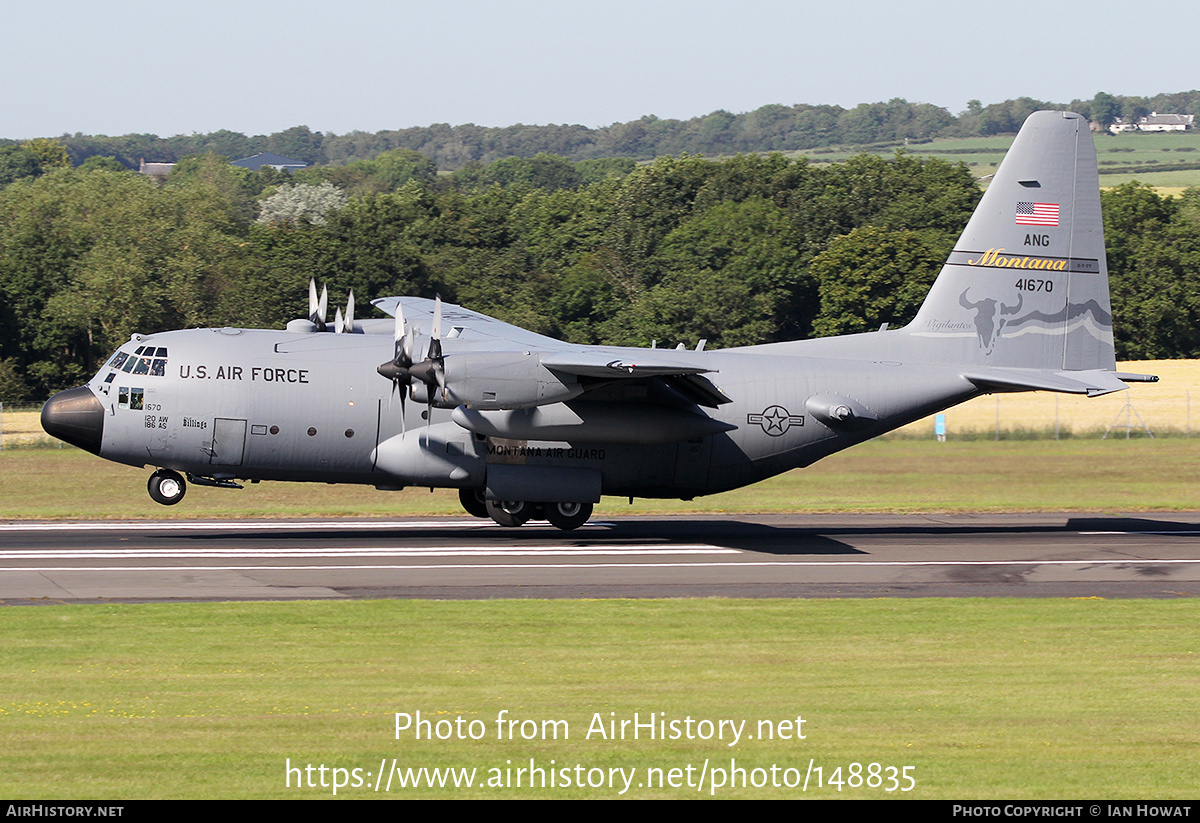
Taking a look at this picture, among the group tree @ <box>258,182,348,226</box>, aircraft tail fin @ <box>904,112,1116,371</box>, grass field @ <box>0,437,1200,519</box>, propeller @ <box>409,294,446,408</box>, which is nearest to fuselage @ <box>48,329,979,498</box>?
propeller @ <box>409,294,446,408</box>

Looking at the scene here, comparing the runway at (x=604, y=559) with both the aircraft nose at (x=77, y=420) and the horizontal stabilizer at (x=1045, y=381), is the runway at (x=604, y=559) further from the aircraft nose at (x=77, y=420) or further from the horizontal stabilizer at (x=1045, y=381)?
the horizontal stabilizer at (x=1045, y=381)

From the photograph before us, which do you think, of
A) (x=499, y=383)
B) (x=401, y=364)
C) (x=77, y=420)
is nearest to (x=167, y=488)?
(x=77, y=420)

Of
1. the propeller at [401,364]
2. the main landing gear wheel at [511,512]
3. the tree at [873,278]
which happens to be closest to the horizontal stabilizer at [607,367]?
the propeller at [401,364]

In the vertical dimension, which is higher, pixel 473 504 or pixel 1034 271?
pixel 1034 271

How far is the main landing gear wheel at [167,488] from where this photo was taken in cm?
2605

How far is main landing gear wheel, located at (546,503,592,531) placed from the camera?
2781 cm

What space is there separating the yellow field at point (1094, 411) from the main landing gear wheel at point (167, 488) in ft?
96.0

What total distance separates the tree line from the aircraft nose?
38.5 metres

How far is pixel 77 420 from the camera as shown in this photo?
25344 millimetres

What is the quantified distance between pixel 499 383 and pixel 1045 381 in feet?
39.8

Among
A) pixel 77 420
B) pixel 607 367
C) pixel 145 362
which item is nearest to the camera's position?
pixel 607 367

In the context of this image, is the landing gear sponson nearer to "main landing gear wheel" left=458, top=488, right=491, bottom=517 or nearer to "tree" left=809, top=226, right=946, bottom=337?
"main landing gear wheel" left=458, top=488, right=491, bottom=517

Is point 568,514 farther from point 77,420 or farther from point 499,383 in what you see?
point 77,420
